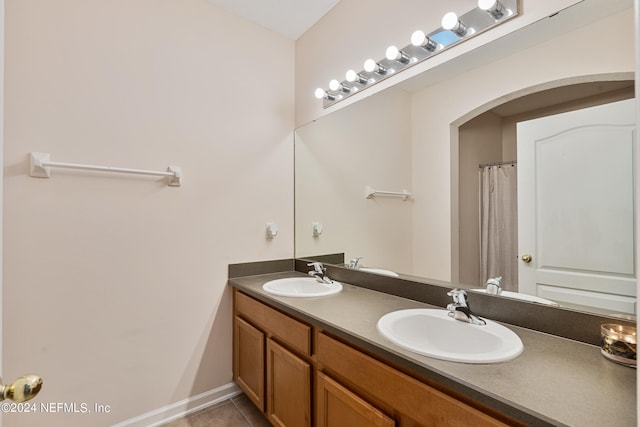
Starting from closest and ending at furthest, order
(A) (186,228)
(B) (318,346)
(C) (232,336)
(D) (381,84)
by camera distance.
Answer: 1. (B) (318,346)
2. (D) (381,84)
3. (A) (186,228)
4. (C) (232,336)

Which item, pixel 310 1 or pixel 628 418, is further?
pixel 310 1

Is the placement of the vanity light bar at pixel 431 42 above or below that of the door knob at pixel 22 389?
above

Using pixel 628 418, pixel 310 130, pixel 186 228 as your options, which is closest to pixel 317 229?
pixel 310 130

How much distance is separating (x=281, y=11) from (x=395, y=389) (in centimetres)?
224

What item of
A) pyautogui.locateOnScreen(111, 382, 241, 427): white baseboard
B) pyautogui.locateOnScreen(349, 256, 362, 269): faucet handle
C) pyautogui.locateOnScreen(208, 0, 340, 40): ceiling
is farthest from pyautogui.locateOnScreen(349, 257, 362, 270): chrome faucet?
pyautogui.locateOnScreen(208, 0, 340, 40): ceiling

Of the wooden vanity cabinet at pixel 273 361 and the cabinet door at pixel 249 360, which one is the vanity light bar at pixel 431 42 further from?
the cabinet door at pixel 249 360

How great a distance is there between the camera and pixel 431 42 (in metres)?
1.47

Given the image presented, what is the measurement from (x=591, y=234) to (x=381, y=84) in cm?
122

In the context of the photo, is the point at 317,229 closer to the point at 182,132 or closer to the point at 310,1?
the point at 182,132

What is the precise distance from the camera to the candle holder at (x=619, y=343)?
2.94 ft

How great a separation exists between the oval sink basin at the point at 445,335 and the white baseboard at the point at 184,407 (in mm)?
1378

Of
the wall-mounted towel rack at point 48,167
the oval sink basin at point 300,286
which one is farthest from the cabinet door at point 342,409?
the wall-mounted towel rack at point 48,167

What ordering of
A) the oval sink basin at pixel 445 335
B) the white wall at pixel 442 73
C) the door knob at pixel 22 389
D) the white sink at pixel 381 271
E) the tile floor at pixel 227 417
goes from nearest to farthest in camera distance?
1. the door knob at pixel 22 389
2. the oval sink basin at pixel 445 335
3. the white wall at pixel 442 73
4. the white sink at pixel 381 271
5. the tile floor at pixel 227 417

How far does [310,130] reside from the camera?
7.53ft
